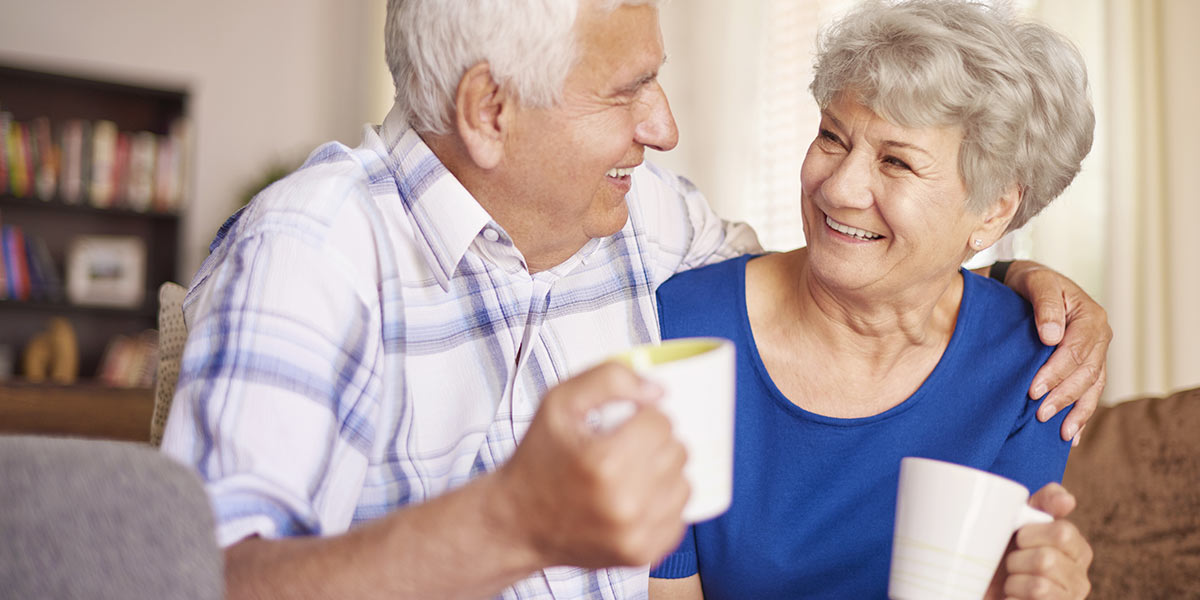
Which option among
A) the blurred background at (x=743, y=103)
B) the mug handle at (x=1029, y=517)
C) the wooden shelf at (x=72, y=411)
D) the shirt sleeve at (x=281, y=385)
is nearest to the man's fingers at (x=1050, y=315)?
the blurred background at (x=743, y=103)

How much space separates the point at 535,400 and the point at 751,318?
43 centimetres

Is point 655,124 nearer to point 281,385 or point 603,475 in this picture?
point 281,385

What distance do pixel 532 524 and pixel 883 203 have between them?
2.75 feet

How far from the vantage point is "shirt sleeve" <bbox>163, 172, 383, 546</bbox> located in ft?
2.61

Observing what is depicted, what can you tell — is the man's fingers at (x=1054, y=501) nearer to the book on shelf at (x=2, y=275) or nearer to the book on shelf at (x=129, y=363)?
the book on shelf at (x=129, y=363)

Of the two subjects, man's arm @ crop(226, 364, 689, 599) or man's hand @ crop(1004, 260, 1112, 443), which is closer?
man's arm @ crop(226, 364, 689, 599)

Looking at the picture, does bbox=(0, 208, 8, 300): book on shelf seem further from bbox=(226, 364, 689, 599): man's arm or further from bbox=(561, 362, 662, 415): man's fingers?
bbox=(561, 362, 662, 415): man's fingers

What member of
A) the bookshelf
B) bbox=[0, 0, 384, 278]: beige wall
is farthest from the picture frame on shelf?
bbox=[0, 0, 384, 278]: beige wall

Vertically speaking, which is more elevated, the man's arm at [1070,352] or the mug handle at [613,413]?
the mug handle at [613,413]

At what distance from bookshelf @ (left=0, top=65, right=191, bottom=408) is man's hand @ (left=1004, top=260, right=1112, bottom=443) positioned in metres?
4.18

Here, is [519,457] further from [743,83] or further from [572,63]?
[743,83]

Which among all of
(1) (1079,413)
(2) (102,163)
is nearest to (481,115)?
(1) (1079,413)

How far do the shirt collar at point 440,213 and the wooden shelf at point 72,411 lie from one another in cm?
98

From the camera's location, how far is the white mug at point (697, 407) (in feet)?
2.00
